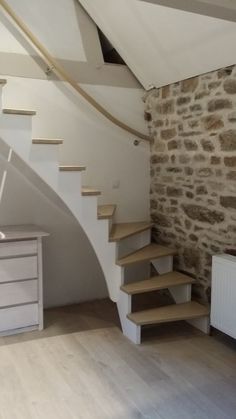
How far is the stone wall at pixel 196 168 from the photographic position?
3.46 m

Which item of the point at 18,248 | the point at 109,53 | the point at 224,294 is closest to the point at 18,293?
the point at 18,248

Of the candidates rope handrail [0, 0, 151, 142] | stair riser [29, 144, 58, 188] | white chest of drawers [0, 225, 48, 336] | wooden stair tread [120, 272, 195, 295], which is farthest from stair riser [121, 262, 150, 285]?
stair riser [29, 144, 58, 188]

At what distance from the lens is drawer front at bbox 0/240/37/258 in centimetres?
344

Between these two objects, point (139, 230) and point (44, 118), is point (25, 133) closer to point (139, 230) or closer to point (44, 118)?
point (44, 118)

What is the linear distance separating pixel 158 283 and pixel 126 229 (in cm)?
70

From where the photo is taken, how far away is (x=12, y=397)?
8.59 feet

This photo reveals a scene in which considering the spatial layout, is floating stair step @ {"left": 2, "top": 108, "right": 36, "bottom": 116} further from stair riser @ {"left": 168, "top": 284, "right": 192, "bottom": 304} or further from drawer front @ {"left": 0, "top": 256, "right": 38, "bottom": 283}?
stair riser @ {"left": 168, "top": 284, "right": 192, "bottom": 304}

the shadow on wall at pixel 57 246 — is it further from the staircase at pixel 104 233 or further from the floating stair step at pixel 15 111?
the floating stair step at pixel 15 111

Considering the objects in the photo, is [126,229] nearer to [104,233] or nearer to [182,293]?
[104,233]

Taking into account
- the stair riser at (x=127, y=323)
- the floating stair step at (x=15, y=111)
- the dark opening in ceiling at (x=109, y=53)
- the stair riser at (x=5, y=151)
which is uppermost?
the dark opening in ceiling at (x=109, y=53)

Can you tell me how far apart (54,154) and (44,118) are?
3.18ft

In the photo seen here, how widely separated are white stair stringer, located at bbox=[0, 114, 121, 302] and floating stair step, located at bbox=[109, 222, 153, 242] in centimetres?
10

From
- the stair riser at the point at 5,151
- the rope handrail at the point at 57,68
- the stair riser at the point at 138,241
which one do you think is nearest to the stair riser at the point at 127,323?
the stair riser at the point at 138,241

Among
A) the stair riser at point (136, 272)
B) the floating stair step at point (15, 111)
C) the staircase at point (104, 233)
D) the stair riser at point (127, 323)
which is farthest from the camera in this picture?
the stair riser at point (136, 272)
